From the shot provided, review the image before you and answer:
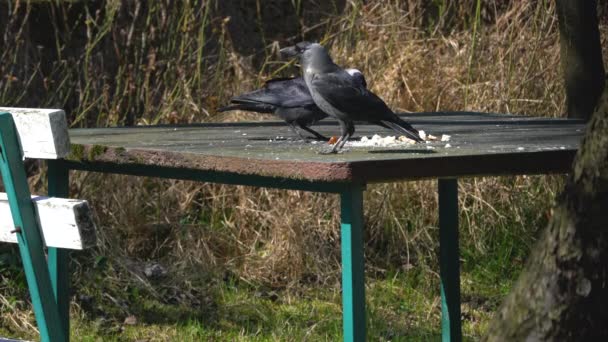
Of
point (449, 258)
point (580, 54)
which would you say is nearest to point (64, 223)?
point (449, 258)

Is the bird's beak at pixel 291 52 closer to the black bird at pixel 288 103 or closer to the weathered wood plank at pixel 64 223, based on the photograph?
the black bird at pixel 288 103

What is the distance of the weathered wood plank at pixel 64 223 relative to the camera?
8.89 ft

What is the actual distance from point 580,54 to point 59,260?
2.70 m

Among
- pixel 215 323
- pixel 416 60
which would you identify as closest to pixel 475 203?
pixel 416 60

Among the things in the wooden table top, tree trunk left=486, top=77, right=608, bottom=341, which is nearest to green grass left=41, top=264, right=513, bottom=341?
the wooden table top

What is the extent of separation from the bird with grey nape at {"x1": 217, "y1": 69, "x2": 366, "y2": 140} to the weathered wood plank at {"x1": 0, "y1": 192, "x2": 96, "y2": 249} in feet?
3.85

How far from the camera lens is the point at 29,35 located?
280 inches

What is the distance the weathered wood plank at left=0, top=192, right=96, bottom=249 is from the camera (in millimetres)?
2709

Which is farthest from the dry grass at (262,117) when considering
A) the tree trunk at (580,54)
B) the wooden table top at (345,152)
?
the wooden table top at (345,152)

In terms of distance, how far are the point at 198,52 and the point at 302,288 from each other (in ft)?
5.47

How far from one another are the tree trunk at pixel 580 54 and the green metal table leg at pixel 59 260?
2.50 meters

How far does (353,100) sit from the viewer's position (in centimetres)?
340

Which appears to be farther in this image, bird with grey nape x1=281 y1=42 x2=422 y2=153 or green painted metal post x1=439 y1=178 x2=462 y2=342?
green painted metal post x1=439 y1=178 x2=462 y2=342

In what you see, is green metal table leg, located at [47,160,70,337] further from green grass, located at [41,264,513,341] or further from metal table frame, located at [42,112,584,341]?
green grass, located at [41,264,513,341]
